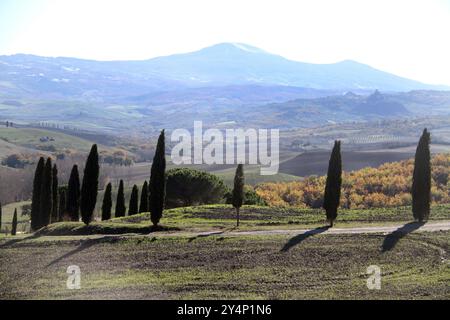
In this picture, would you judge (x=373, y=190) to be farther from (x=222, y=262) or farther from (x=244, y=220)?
(x=222, y=262)

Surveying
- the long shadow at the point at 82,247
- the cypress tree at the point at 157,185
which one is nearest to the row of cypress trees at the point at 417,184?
the cypress tree at the point at 157,185

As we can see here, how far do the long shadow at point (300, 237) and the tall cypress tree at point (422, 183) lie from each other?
7.08 metres

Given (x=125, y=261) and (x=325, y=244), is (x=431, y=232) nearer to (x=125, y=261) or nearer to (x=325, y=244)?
(x=325, y=244)

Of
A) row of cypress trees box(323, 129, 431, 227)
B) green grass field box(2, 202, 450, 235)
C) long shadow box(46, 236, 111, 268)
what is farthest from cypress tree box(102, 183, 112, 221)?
row of cypress trees box(323, 129, 431, 227)

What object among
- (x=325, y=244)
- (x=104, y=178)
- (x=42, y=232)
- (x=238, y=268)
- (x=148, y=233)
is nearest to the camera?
(x=238, y=268)

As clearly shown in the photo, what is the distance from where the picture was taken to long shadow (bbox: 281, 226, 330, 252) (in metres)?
35.5

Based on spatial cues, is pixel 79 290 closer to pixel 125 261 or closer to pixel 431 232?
pixel 125 261

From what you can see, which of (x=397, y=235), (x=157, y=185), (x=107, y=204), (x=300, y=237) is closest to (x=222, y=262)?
(x=300, y=237)

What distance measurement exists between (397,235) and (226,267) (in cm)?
1253

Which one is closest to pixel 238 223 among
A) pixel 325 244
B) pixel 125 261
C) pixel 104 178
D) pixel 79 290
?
pixel 325 244

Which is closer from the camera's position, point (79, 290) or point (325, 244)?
point (79, 290)
